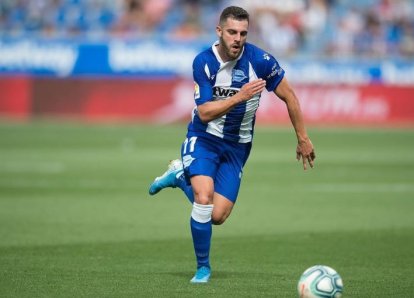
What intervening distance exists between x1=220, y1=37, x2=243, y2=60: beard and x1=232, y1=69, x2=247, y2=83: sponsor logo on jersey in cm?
14

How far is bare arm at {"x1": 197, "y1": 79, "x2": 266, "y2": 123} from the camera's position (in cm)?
784

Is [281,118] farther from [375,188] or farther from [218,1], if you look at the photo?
[375,188]

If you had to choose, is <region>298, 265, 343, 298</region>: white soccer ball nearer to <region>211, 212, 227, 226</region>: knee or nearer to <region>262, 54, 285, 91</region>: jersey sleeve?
<region>211, 212, 227, 226</region>: knee

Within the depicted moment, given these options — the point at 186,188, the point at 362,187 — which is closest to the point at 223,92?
the point at 186,188

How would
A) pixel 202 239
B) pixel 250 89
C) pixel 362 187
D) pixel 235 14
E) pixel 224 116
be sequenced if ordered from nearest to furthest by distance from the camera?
pixel 250 89 → pixel 235 14 → pixel 202 239 → pixel 224 116 → pixel 362 187

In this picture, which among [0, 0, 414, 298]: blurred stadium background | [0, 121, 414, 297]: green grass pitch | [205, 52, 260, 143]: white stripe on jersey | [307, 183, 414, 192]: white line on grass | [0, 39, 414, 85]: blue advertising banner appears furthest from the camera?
[0, 39, 414, 85]: blue advertising banner

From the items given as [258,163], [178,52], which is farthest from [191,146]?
[178,52]

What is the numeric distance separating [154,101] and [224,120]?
2006cm

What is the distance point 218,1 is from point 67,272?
2412 centimetres

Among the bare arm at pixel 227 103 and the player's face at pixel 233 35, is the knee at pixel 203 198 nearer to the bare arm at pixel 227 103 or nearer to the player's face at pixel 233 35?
the bare arm at pixel 227 103

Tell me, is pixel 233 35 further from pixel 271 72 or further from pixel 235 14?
pixel 271 72

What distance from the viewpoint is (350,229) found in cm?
1180

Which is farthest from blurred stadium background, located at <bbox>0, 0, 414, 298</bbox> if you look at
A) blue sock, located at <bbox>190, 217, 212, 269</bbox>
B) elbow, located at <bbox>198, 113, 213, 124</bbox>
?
elbow, located at <bbox>198, 113, 213, 124</bbox>

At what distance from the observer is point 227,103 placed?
7.92 meters
